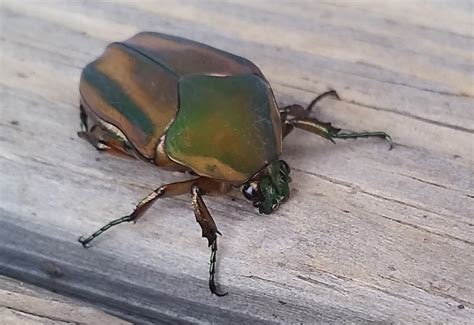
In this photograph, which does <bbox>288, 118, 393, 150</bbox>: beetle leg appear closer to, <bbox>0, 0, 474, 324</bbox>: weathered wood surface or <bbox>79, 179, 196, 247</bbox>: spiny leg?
<bbox>0, 0, 474, 324</bbox>: weathered wood surface

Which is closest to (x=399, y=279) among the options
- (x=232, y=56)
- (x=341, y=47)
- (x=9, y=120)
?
(x=232, y=56)

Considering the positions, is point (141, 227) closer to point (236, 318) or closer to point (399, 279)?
point (236, 318)

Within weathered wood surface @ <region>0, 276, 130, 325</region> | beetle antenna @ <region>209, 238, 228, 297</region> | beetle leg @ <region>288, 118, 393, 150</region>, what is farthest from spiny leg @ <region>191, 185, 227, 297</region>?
beetle leg @ <region>288, 118, 393, 150</region>

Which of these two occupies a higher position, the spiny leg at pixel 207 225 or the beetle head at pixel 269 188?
the beetle head at pixel 269 188

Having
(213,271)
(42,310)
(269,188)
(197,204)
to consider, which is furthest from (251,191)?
(42,310)

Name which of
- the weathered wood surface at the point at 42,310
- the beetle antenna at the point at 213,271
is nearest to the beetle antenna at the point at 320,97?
the beetle antenna at the point at 213,271

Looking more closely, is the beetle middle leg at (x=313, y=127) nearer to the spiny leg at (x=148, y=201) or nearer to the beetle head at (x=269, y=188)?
the beetle head at (x=269, y=188)

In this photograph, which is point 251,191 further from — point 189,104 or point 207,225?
point 189,104
